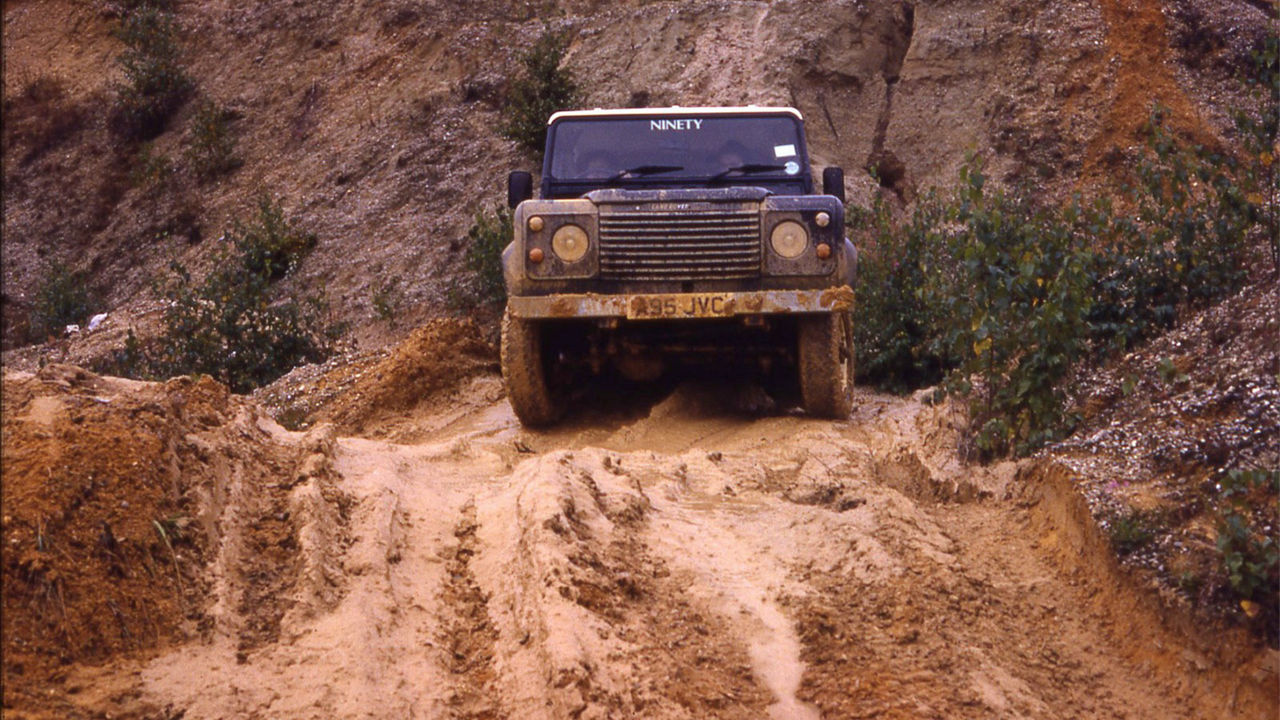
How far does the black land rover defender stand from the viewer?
7156mm

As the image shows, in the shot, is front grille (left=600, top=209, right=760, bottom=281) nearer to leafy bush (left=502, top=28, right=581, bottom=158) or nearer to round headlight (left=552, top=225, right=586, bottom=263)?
round headlight (left=552, top=225, right=586, bottom=263)

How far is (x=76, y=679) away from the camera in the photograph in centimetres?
340

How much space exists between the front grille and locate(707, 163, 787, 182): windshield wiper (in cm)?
89

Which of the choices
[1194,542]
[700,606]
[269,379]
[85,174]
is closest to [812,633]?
[700,606]

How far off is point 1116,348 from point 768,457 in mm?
1738

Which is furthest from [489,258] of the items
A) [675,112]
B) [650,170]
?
[650,170]

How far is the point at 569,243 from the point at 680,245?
61 centimetres

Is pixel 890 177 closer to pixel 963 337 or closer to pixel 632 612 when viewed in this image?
pixel 963 337

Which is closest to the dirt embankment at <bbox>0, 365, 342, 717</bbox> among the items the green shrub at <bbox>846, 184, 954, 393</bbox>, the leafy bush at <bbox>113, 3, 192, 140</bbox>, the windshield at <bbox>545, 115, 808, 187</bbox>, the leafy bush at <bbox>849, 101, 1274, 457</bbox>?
the leafy bush at <bbox>849, 101, 1274, 457</bbox>

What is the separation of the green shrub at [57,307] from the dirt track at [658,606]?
1184cm

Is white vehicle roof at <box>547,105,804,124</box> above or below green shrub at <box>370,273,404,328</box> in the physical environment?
above

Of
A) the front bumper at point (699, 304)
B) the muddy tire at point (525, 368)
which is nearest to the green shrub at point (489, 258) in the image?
the muddy tire at point (525, 368)

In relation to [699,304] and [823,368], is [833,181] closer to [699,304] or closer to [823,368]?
[823,368]

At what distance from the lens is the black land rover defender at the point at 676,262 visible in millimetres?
7156
